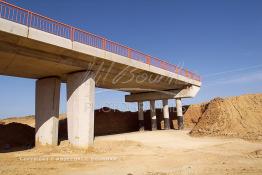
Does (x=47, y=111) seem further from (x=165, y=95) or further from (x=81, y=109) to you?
(x=165, y=95)

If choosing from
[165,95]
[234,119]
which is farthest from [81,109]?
[165,95]

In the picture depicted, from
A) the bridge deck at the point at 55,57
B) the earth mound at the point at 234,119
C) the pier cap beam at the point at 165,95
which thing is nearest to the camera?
the bridge deck at the point at 55,57

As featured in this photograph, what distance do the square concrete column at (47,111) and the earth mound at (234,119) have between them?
43.2 ft

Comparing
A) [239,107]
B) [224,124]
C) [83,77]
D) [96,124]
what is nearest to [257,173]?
[83,77]

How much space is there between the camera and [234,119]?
81.6 ft

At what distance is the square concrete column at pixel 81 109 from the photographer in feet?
52.4

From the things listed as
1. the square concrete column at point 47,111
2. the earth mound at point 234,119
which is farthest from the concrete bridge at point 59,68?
the earth mound at point 234,119

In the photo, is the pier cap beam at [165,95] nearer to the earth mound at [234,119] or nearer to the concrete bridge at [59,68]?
the earth mound at [234,119]

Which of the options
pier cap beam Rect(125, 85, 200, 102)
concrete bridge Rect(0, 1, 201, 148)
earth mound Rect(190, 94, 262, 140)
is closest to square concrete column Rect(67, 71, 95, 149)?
concrete bridge Rect(0, 1, 201, 148)

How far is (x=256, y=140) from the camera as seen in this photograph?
19.9 m

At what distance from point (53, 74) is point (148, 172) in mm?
11408

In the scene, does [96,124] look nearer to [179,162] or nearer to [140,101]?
[140,101]

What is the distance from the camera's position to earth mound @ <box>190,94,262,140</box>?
22.7 meters

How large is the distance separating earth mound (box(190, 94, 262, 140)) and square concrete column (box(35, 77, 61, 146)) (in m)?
13.2
